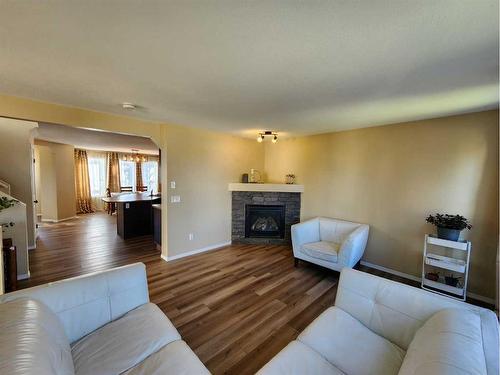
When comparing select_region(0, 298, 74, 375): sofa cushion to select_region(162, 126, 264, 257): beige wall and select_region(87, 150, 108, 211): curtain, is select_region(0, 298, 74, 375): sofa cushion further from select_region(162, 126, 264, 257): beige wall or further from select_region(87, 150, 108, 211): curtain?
select_region(87, 150, 108, 211): curtain

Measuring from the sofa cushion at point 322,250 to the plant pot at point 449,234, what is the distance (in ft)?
4.19

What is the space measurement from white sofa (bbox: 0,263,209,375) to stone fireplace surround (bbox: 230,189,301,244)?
9.84 feet

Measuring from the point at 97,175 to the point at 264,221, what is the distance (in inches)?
290

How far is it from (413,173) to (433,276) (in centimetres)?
142

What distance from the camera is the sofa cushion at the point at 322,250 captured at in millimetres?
3064

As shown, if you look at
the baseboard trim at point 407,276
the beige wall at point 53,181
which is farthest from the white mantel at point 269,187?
the beige wall at point 53,181

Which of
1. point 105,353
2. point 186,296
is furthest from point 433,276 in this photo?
point 105,353

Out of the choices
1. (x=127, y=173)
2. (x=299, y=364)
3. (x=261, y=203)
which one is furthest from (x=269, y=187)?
(x=127, y=173)

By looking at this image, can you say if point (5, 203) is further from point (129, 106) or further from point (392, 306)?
point (392, 306)

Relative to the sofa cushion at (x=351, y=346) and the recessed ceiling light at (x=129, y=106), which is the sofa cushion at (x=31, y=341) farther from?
the recessed ceiling light at (x=129, y=106)

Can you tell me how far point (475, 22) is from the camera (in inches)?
44.6

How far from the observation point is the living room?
3.91 ft

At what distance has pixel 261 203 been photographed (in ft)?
15.2

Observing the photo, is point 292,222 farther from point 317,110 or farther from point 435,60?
point 435,60
